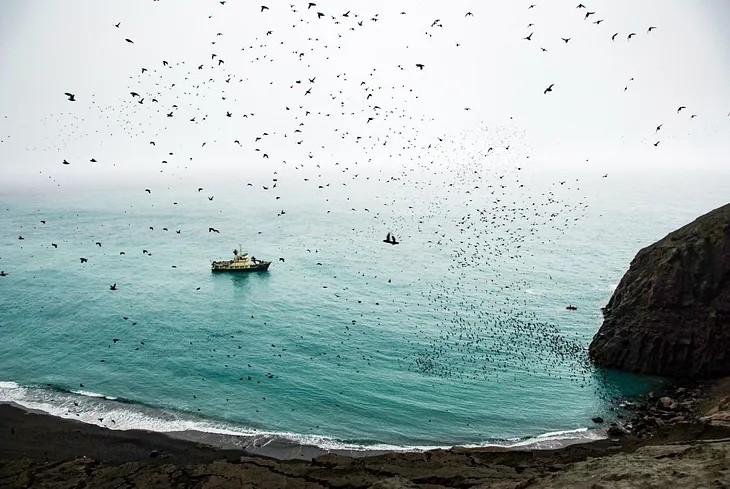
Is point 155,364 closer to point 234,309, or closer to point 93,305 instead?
point 234,309

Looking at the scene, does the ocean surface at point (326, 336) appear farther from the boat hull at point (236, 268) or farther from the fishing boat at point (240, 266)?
the fishing boat at point (240, 266)

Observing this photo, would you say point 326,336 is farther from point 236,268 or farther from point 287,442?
point 236,268

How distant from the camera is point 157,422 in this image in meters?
44.4

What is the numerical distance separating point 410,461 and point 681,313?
33.2m

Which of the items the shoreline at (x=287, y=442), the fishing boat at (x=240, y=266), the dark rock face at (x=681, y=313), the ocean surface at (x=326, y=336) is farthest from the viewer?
the fishing boat at (x=240, y=266)

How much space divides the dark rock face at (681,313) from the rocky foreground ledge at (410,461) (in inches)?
133

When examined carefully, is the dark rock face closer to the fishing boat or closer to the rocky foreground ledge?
the rocky foreground ledge

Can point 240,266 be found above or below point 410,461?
above

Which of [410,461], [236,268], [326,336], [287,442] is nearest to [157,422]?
[287,442]

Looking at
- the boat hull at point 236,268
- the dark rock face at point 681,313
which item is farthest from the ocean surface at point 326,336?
the dark rock face at point 681,313

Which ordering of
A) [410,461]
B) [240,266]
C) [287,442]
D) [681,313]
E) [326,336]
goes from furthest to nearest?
[240,266], [326,336], [681,313], [287,442], [410,461]

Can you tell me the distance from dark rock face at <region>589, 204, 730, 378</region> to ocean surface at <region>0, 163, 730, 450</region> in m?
2.83

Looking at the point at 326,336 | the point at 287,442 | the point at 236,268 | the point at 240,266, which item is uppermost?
the point at 240,266

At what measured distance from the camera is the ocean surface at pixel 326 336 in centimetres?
4500
